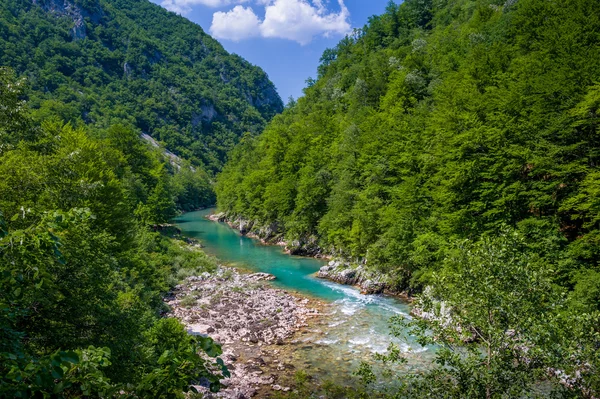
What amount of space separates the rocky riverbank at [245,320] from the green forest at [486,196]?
6.11 meters

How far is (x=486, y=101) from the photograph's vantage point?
23.4 m

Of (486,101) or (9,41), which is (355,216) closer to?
(486,101)

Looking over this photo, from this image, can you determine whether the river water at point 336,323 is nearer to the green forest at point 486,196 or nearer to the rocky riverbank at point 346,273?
the rocky riverbank at point 346,273

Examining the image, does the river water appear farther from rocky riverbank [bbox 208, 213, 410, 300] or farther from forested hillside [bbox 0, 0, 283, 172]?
forested hillside [bbox 0, 0, 283, 172]

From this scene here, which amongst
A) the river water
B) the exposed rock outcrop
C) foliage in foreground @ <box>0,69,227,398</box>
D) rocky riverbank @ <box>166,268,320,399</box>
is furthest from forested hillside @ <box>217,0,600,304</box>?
rocky riverbank @ <box>166,268,320,399</box>

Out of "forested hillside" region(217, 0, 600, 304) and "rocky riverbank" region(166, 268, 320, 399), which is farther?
"forested hillside" region(217, 0, 600, 304)

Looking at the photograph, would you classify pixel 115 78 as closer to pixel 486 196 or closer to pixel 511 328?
pixel 486 196

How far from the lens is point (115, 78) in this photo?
5581 inches

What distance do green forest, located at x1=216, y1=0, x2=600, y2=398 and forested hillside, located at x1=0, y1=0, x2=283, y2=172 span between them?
74921mm

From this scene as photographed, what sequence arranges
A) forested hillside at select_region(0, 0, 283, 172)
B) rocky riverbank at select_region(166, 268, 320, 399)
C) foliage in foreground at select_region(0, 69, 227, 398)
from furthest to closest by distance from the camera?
forested hillside at select_region(0, 0, 283, 172) < rocky riverbank at select_region(166, 268, 320, 399) < foliage in foreground at select_region(0, 69, 227, 398)

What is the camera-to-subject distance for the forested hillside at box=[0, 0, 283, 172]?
103 m

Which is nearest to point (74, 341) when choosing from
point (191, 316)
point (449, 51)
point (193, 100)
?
point (191, 316)

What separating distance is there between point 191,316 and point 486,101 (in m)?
23.4

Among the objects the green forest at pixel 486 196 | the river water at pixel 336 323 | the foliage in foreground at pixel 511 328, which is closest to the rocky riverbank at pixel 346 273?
the green forest at pixel 486 196
